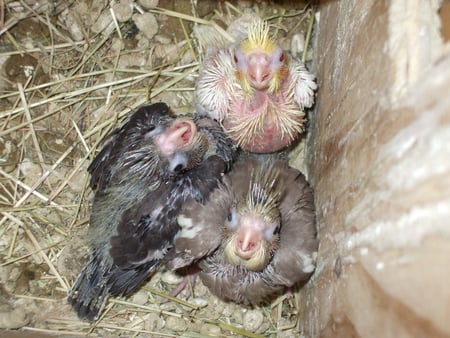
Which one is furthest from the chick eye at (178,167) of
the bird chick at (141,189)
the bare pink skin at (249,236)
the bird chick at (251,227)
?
the bare pink skin at (249,236)

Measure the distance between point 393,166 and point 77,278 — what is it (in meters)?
1.94

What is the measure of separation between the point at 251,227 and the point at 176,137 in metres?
0.56

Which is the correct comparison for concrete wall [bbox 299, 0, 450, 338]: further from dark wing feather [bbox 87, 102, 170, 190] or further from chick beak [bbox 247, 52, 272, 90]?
dark wing feather [bbox 87, 102, 170, 190]

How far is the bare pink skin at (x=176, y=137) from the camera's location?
238 centimetres

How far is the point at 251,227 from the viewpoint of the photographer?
212 cm

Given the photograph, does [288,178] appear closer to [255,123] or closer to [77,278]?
[255,123]

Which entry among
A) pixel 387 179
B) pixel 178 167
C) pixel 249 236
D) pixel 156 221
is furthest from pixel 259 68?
pixel 387 179

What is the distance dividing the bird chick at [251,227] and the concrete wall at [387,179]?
140mm

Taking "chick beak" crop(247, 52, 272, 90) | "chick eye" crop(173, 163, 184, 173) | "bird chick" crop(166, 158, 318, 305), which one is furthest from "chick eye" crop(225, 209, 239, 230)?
"chick beak" crop(247, 52, 272, 90)

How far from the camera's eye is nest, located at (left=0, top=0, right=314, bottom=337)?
2887mm

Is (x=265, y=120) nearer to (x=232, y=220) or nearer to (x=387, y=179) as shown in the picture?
(x=232, y=220)

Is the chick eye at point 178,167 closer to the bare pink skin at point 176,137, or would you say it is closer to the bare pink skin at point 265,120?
the bare pink skin at point 176,137

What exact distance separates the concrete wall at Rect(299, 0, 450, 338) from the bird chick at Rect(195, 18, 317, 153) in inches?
10.9

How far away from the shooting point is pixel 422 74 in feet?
4.33
